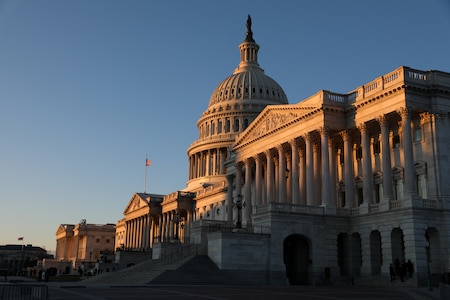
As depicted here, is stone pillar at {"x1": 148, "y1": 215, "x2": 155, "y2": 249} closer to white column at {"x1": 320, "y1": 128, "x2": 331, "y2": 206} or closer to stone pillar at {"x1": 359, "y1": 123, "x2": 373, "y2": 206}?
white column at {"x1": 320, "y1": 128, "x2": 331, "y2": 206}

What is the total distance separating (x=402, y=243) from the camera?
5141 cm

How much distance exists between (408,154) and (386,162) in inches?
111

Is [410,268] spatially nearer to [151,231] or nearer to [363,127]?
[363,127]

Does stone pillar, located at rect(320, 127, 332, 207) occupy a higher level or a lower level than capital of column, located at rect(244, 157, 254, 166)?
lower

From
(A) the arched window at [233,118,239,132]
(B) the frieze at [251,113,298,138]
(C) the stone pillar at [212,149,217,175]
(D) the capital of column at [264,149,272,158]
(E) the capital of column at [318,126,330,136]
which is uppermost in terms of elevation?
(A) the arched window at [233,118,239,132]

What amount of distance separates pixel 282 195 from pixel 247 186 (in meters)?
9.50

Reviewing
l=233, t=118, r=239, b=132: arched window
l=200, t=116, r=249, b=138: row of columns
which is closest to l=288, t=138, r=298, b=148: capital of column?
l=200, t=116, r=249, b=138: row of columns

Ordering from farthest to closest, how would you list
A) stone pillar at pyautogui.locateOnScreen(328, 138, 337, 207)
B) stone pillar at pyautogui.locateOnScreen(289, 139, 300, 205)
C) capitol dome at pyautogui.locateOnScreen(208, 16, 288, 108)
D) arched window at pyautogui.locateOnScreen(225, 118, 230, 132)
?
capitol dome at pyautogui.locateOnScreen(208, 16, 288, 108) → arched window at pyautogui.locateOnScreen(225, 118, 230, 132) → stone pillar at pyautogui.locateOnScreen(289, 139, 300, 205) → stone pillar at pyautogui.locateOnScreen(328, 138, 337, 207)

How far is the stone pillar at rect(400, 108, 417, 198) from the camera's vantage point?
166ft

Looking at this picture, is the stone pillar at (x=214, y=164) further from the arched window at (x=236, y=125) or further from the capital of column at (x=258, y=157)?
the capital of column at (x=258, y=157)

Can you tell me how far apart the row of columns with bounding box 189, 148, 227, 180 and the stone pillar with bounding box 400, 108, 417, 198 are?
79957 mm

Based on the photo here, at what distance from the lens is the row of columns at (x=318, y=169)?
172 feet

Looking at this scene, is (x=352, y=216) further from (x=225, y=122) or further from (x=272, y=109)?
(x=225, y=122)

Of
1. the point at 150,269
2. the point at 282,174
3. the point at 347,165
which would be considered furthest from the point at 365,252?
the point at 150,269
